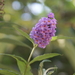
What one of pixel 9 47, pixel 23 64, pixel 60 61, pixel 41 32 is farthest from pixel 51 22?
pixel 60 61

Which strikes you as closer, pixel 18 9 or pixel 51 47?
pixel 51 47

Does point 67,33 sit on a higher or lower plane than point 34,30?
lower

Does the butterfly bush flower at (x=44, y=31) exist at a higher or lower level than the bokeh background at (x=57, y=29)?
higher

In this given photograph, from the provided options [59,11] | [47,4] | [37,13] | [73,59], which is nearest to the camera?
[73,59]

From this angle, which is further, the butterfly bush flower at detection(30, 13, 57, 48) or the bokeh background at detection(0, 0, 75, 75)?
the bokeh background at detection(0, 0, 75, 75)

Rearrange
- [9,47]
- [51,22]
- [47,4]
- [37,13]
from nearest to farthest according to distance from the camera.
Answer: [51,22] < [9,47] < [47,4] < [37,13]

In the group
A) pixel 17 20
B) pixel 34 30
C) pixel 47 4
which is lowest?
pixel 17 20

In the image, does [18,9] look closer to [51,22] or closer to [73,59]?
[73,59]

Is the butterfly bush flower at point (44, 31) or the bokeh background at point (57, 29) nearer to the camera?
the butterfly bush flower at point (44, 31)
